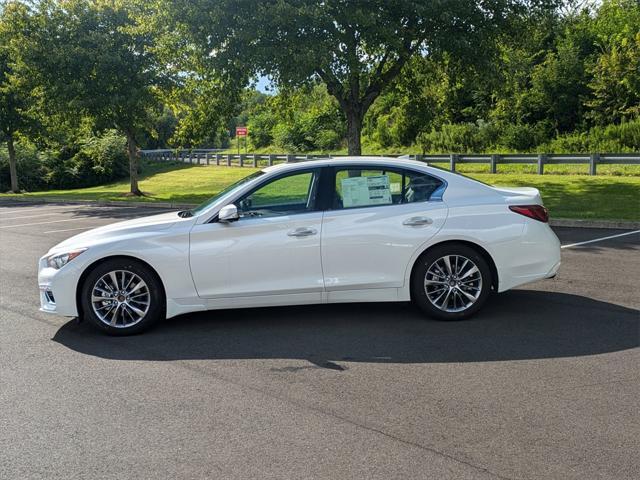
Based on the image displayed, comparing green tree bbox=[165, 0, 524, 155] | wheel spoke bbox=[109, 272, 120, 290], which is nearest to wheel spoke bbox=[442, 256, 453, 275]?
wheel spoke bbox=[109, 272, 120, 290]

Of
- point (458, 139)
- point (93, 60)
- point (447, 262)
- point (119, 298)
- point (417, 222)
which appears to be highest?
point (93, 60)

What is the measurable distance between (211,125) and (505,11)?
1064cm

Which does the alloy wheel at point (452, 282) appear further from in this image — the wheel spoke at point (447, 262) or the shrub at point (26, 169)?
the shrub at point (26, 169)

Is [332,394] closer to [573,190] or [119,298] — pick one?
[119,298]

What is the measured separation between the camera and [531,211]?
6.20 meters

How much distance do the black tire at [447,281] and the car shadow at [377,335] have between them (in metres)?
0.12

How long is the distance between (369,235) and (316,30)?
39.8 feet

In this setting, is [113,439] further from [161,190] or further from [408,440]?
[161,190]

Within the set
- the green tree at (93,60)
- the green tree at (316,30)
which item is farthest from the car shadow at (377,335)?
the green tree at (93,60)

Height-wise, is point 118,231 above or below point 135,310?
above

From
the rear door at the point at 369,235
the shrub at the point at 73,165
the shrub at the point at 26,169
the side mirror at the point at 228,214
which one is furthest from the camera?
the shrub at the point at 73,165

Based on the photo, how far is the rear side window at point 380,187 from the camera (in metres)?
6.16

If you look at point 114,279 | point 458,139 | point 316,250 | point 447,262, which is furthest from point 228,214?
point 458,139

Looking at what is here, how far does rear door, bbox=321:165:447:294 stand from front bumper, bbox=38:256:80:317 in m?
2.31
